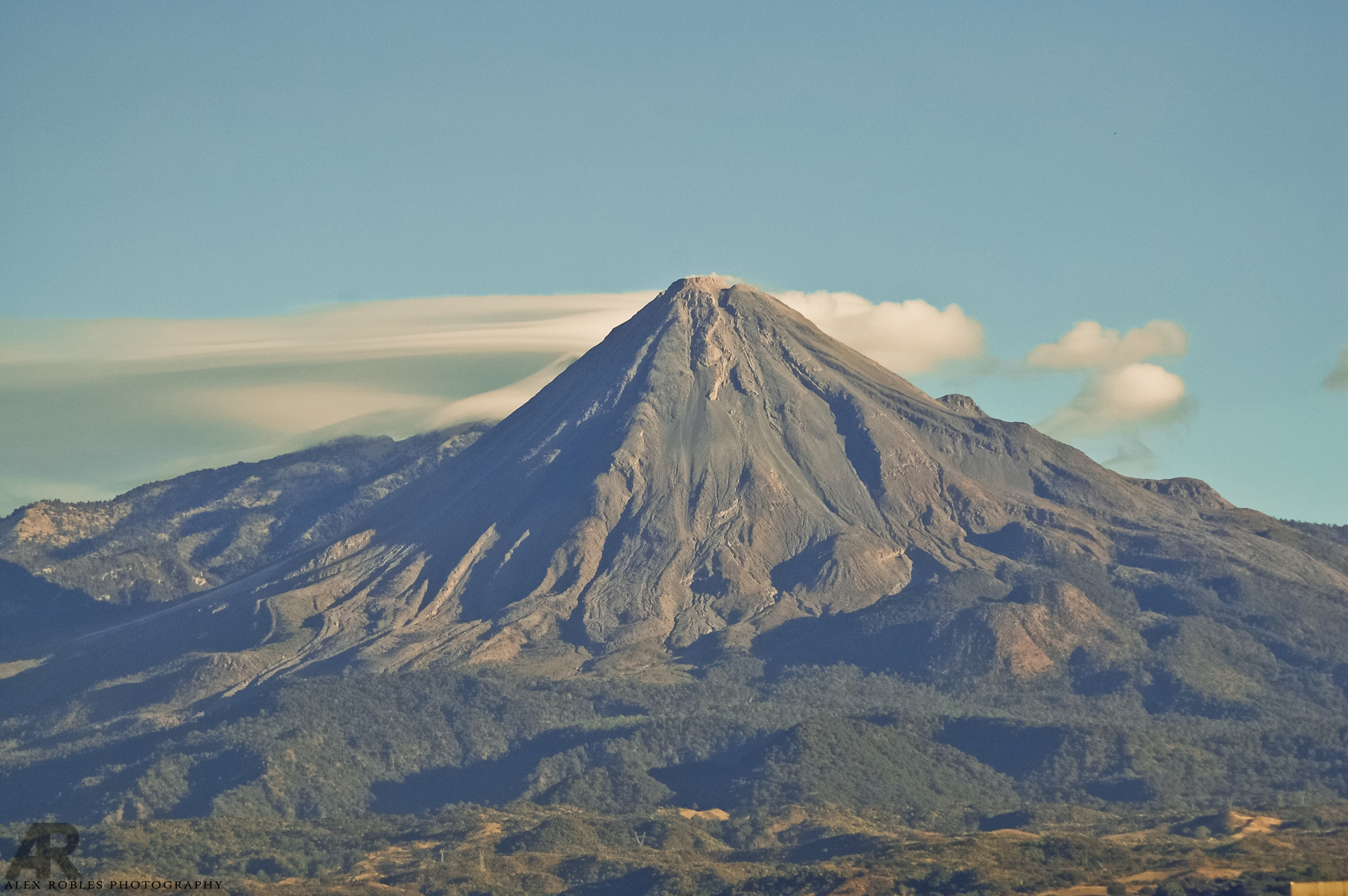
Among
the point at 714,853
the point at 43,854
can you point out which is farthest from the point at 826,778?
the point at 43,854

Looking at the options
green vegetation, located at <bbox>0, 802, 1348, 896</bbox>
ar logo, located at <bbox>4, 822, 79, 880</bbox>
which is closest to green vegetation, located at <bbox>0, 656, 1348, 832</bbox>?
green vegetation, located at <bbox>0, 802, 1348, 896</bbox>

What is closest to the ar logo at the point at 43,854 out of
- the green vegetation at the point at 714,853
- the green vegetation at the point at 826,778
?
the green vegetation at the point at 714,853

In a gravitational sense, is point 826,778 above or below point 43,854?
below

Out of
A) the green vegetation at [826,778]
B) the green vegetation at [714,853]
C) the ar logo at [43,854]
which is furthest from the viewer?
the green vegetation at [826,778]

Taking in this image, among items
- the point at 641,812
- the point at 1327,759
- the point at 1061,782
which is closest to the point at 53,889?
the point at 641,812

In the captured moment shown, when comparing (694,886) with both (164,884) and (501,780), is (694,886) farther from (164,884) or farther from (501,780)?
(501,780)

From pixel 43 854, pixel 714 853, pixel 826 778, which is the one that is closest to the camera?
pixel 43 854

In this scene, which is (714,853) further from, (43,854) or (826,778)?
(43,854)

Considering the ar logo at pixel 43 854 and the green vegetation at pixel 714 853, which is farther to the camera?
the green vegetation at pixel 714 853

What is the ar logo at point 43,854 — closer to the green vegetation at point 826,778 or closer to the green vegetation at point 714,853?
the green vegetation at point 714,853
